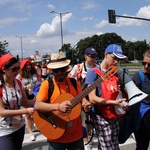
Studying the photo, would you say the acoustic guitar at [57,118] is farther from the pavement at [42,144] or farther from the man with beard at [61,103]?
the pavement at [42,144]

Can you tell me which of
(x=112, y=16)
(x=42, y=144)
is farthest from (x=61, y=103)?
(x=112, y=16)

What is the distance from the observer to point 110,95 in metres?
2.96

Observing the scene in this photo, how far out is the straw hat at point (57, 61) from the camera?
111 inches

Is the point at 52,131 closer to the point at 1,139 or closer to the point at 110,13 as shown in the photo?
the point at 1,139

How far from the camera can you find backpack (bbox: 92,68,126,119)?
2957mm

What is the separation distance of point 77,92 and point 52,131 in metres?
0.54

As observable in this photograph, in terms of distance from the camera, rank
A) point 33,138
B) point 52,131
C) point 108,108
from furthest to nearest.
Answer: point 33,138 < point 108,108 < point 52,131

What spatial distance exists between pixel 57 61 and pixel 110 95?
29.4 inches

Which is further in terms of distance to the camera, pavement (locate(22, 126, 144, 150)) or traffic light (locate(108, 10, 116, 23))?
traffic light (locate(108, 10, 116, 23))

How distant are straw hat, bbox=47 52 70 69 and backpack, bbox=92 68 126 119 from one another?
→ 41 centimetres

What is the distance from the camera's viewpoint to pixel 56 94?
283 cm

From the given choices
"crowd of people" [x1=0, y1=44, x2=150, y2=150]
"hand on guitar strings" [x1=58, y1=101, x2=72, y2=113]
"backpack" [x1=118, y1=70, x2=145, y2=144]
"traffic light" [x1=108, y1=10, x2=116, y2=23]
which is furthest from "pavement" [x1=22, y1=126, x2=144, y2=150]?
"traffic light" [x1=108, y1=10, x2=116, y2=23]

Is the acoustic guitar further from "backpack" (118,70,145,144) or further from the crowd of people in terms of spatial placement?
"backpack" (118,70,145,144)

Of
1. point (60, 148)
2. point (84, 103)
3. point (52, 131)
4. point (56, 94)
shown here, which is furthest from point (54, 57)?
point (60, 148)
